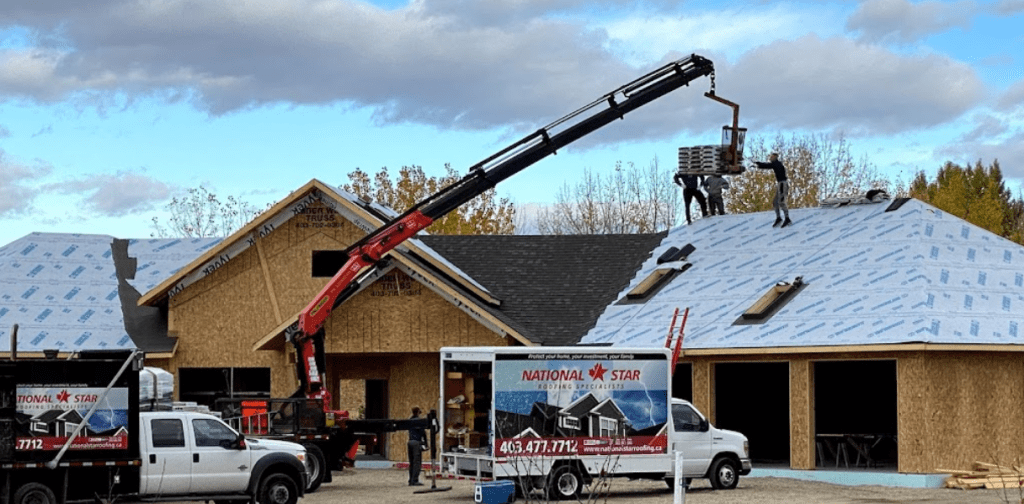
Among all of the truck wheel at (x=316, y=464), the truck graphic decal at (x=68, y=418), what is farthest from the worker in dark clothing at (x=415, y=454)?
the truck graphic decal at (x=68, y=418)

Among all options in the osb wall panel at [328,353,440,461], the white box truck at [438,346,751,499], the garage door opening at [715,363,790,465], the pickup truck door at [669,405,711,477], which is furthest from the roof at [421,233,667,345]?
the white box truck at [438,346,751,499]

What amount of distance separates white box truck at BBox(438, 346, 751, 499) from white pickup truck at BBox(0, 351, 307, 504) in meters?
4.34

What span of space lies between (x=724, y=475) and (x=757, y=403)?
40.1 ft

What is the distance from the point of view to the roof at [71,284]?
38.5 metres

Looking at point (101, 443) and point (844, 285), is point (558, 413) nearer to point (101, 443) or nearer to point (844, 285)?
point (101, 443)

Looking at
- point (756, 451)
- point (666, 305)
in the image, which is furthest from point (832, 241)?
point (756, 451)

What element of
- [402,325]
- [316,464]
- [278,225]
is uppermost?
[278,225]

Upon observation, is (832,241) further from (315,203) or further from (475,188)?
(315,203)

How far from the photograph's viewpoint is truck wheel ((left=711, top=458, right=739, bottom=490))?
96.7 ft

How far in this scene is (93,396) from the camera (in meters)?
22.8

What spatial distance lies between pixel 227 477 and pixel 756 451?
19658 mm

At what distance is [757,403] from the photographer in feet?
136

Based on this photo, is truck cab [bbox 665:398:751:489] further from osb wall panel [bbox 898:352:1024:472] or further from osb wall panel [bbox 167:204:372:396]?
osb wall panel [bbox 167:204:372:396]

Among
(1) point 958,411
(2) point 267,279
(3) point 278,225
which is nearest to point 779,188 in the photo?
(1) point 958,411
